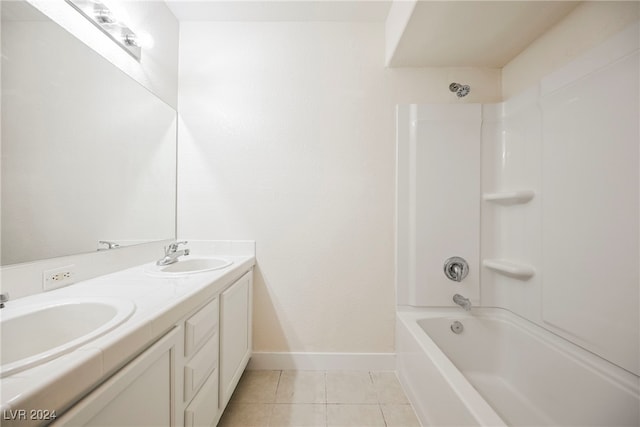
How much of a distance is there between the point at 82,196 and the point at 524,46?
8.33 ft

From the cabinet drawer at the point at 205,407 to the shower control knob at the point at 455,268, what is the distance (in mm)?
1484

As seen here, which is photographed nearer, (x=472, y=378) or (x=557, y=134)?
(x=557, y=134)

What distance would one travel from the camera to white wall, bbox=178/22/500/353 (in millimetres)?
1747

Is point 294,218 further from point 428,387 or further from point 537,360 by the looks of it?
point 537,360

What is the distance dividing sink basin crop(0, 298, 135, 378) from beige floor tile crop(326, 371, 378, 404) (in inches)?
49.7

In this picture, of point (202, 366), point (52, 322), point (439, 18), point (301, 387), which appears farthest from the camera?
point (301, 387)

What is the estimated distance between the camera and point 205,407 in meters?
1.03

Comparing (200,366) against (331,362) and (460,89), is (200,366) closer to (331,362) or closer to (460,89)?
(331,362)

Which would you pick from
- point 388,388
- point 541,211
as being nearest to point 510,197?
point 541,211

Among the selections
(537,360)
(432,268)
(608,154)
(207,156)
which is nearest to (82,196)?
(207,156)

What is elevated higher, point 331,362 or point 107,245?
point 107,245

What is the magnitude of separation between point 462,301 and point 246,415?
1.45 m

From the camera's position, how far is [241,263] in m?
1.48

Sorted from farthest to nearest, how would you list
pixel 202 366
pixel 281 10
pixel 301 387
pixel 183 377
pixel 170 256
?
pixel 281 10
pixel 301 387
pixel 170 256
pixel 202 366
pixel 183 377
